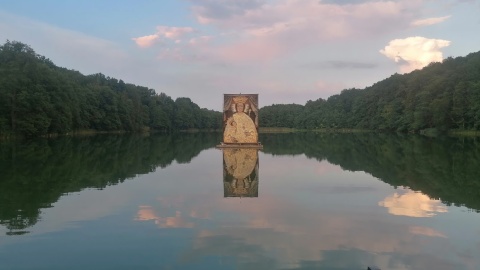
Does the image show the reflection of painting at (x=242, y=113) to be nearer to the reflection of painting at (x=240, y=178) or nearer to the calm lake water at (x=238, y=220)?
the reflection of painting at (x=240, y=178)

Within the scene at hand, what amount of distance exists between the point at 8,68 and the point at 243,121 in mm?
31293

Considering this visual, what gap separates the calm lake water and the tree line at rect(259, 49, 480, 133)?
176 ft

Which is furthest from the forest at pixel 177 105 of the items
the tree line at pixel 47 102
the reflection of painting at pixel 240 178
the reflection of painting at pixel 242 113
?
the reflection of painting at pixel 240 178

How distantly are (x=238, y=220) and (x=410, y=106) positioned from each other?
Result: 3225 inches

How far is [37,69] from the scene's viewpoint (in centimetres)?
5384

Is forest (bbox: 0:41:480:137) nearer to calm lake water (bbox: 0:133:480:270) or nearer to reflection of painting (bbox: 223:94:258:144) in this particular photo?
reflection of painting (bbox: 223:94:258:144)

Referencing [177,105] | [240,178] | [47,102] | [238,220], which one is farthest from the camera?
[177,105]

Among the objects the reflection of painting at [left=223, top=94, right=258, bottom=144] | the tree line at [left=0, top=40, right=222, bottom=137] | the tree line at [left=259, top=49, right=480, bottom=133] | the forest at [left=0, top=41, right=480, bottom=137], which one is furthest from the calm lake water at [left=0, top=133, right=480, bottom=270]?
the tree line at [left=259, top=49, right=480, bottom=133]

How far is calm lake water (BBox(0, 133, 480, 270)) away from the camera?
7211mm

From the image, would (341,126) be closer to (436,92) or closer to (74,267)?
(436,92)

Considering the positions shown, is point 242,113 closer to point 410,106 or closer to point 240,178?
point 240,178

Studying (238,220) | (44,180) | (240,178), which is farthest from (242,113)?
(238,220)

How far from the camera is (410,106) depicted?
84.8 metres

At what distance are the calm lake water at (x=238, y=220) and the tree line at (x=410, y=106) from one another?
53.5 metres
